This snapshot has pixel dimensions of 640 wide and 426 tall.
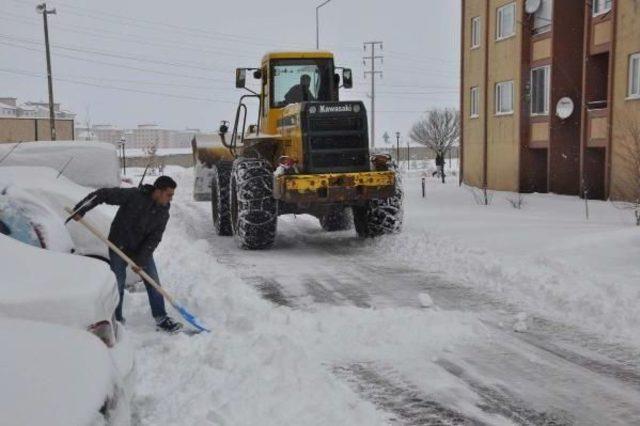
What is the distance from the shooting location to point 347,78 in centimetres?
1205

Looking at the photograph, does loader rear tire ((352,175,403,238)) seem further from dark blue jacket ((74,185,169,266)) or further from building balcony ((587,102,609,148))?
building balcony ((587,102,609,148))

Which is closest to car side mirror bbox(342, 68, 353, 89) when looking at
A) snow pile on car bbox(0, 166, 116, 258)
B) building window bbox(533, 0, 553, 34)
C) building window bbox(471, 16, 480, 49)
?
snow pile on car bbox(0, 166, 116, 258)

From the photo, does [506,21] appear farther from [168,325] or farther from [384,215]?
[168,325]

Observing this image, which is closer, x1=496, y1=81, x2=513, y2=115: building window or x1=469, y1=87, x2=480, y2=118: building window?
x1=496, y1=81, x2=513, y2=115: building window

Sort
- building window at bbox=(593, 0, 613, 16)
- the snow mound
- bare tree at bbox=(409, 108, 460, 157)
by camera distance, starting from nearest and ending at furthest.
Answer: the snow mound < building window at bbox=(593, 0, 613, 16) < bare tree at bbox=(409, 108, 460, 157)

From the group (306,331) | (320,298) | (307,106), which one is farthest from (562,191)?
(306,331)

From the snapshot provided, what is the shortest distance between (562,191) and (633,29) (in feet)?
18.6

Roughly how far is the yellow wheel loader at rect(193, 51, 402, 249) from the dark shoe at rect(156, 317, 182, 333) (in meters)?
4.11

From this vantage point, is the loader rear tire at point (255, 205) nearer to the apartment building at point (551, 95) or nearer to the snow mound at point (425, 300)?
the snow mound at point (425, 300)

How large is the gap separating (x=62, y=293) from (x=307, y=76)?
8954 mm

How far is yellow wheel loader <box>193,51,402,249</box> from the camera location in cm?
1052

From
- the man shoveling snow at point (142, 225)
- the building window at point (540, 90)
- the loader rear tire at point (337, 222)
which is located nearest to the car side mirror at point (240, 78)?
the loader rear tire at point (337, 222)

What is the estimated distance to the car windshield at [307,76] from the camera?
12.0m

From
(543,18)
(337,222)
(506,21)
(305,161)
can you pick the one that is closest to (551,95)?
(543,18)
